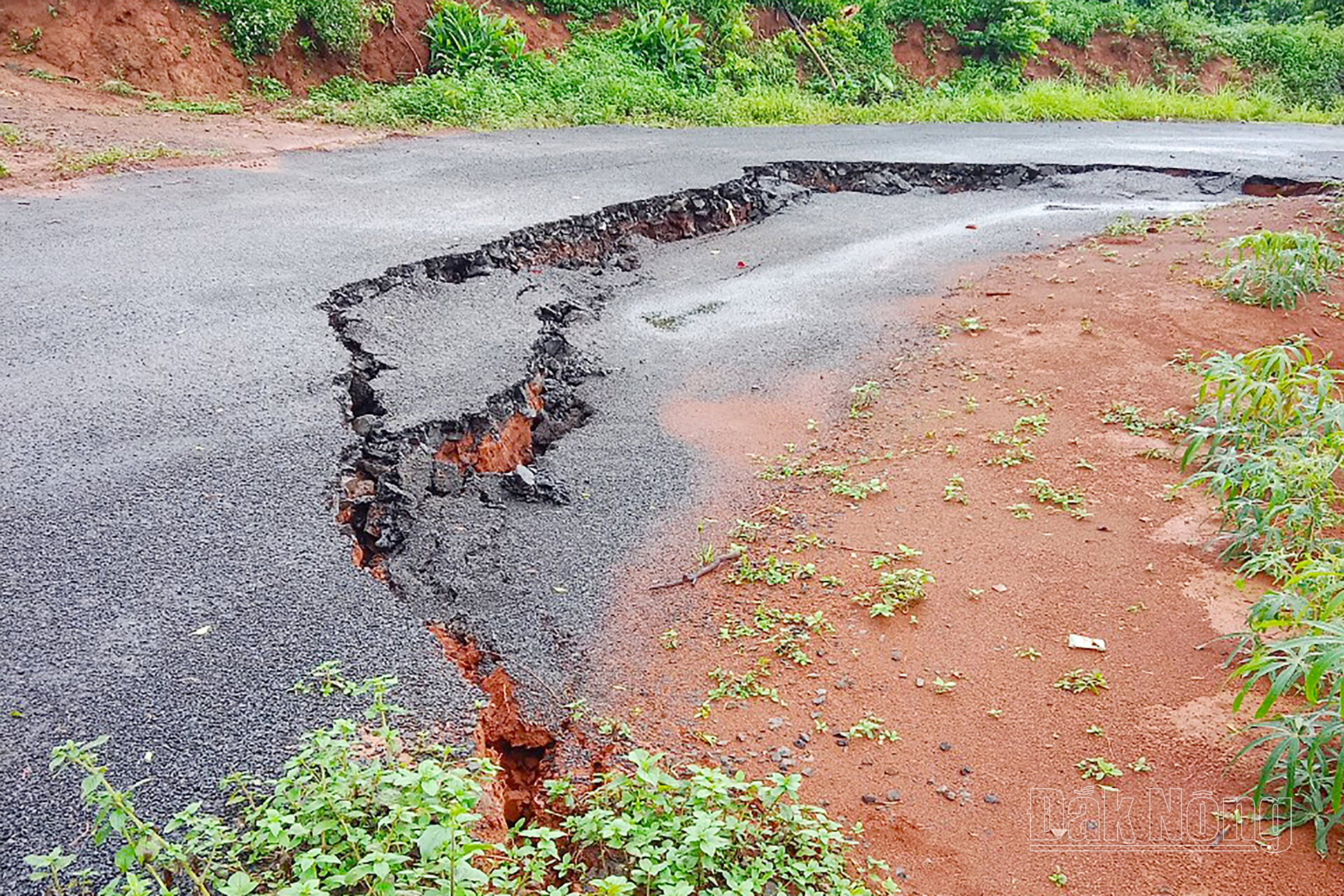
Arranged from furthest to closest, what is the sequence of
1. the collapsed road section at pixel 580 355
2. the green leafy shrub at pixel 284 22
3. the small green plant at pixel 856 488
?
the green leafy shrub at pixel 284 22, the small green plant at pixel 856 488, the collapsed road section at pixel 580 355

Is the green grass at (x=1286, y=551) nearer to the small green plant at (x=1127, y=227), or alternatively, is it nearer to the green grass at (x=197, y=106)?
the small green plant at (x=1127, y=227)

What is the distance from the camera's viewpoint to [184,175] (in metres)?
7.66

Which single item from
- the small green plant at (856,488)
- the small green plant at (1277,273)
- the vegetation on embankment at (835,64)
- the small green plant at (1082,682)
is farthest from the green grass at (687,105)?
the small green plant at (1082,682)

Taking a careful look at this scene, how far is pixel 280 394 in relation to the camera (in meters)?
4.37

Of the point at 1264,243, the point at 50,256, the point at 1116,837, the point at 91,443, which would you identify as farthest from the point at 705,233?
the point at 1116,837

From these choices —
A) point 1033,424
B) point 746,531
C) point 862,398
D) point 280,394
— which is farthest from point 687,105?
point 746,531

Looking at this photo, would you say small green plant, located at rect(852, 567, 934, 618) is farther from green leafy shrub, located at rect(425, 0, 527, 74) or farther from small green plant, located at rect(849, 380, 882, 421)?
green leafy shrub, located at rect(425, 0, 527, 74)

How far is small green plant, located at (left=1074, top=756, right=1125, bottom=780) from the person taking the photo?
9.13ft

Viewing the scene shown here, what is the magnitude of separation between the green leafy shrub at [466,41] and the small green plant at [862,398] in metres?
8.96

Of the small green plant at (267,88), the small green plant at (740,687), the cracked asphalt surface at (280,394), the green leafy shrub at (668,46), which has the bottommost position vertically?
the small green plant at (740,687)

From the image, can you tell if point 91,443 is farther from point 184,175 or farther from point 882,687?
point 184,175

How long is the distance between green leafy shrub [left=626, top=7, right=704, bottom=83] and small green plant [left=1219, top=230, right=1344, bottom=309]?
30.2 ft

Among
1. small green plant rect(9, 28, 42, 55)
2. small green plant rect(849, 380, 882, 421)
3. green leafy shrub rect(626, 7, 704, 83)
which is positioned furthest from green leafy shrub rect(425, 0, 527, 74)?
small green plant rect(849, 380, 882, 421)

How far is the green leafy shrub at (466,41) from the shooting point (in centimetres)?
1244
